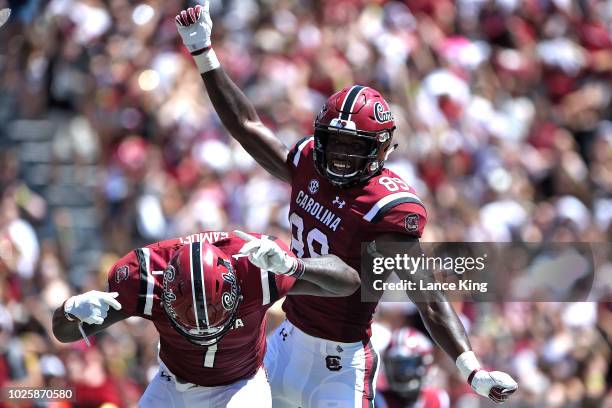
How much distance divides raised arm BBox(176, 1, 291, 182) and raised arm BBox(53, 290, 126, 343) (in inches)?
62.3

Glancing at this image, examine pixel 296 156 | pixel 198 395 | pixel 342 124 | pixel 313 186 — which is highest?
pixel 342 124

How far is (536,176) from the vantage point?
1297 centimetres

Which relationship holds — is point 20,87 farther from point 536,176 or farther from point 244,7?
point 536,176

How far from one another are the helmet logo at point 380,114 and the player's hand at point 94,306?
5.56 ft

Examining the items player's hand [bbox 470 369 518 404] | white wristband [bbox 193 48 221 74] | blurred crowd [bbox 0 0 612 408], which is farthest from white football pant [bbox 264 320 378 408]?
blurred crowd [bbox 0 0 612 408]

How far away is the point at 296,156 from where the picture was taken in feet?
20.7

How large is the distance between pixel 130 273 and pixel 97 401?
3.10 metres

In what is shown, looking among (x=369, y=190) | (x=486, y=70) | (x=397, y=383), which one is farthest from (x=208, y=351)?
(x=486, y=70)

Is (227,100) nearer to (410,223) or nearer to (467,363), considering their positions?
(410,223)

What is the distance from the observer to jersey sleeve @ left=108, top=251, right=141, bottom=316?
17.0 feet

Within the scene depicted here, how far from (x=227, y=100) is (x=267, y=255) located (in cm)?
174

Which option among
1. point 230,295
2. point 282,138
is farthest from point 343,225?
point 282,138

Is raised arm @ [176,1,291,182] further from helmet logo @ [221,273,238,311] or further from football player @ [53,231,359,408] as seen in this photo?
helmet logo @ [221,273,238,311]

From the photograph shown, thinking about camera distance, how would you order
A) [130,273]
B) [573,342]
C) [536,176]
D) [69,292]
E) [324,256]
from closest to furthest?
1. [130,273]
2. [324,256]
3. [69,292]
4. [573,342]
5. [536,176]
